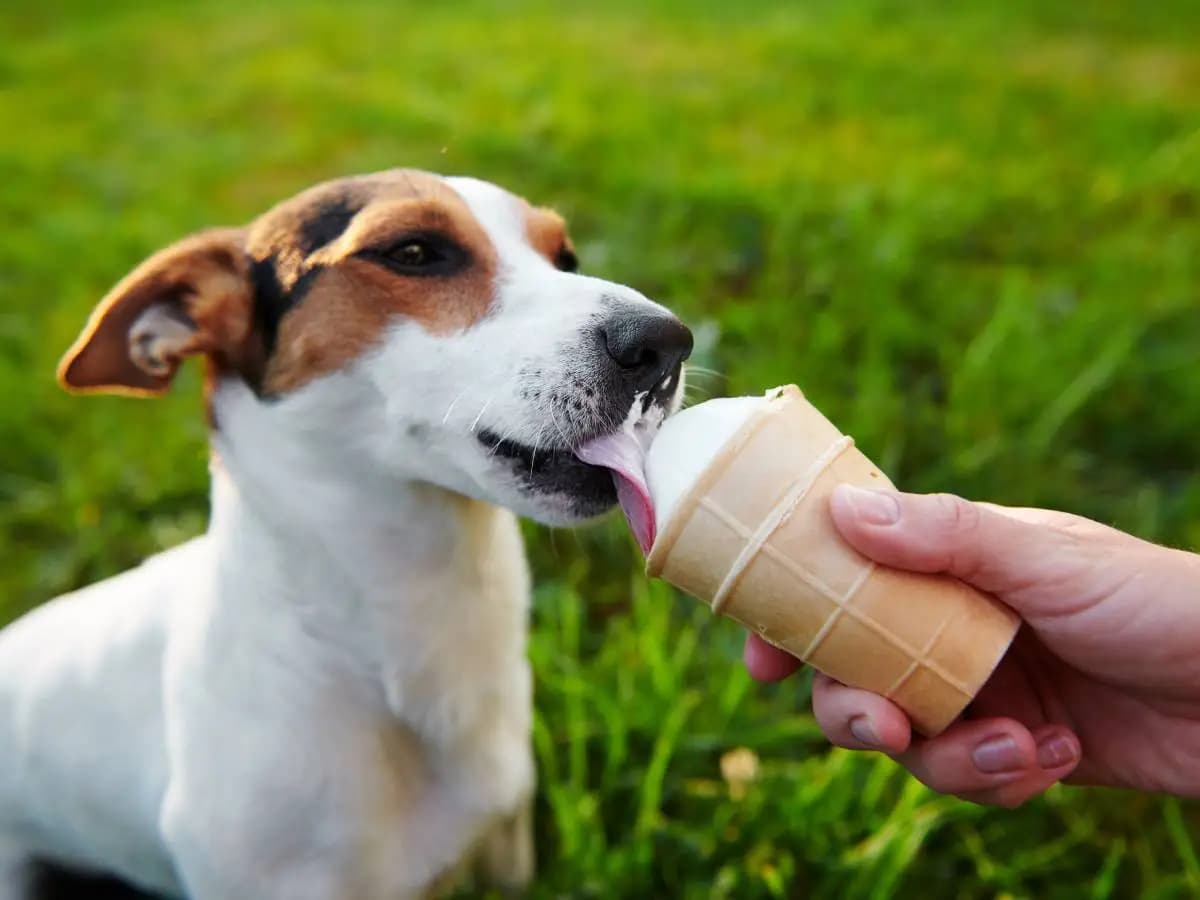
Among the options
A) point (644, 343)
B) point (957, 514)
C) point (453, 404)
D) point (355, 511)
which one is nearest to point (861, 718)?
point (957, 514)

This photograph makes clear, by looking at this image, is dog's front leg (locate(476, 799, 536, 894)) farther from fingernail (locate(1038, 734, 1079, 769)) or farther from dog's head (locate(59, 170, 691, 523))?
fingernail (locate(1038, 734, 1079, 769))

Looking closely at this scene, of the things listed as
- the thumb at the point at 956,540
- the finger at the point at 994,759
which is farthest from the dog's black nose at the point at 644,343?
the finger at the point at 994,759

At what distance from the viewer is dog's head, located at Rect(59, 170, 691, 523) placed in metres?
1.74

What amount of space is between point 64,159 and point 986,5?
6193 millimetres

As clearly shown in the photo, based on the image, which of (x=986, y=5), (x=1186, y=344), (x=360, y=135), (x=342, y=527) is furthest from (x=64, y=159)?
(x=986, y=5)

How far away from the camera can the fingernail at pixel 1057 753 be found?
1.87m

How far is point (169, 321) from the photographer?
6.88 feet

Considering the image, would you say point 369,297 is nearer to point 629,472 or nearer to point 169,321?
point 169,321

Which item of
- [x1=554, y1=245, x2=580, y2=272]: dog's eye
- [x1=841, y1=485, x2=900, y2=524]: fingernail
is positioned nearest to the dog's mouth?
[x1=841, y1=485, x2=900, y2=524]: fingernail

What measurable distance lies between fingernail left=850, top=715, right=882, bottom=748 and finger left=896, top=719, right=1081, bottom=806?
16 cm

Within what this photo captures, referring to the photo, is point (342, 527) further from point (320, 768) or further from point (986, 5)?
point (986, 5)

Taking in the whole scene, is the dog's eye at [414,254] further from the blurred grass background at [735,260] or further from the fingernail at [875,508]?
the blurred grass background at [735,260]

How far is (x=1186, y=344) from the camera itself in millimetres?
3979

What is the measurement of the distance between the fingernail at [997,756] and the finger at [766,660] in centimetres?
37
